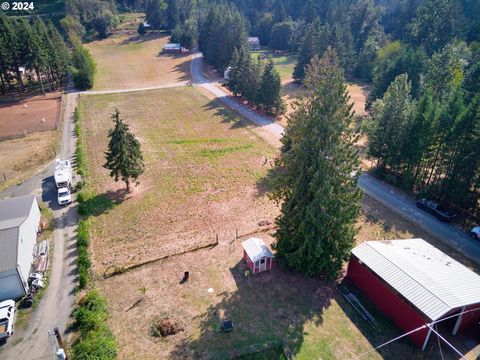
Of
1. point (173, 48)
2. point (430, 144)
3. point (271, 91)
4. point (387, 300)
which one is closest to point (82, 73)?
point (173, 48)

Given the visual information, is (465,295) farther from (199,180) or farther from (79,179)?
(79,179)

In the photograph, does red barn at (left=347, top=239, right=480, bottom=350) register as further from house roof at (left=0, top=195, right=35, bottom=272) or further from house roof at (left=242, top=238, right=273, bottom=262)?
house roof at (left=0, top=195, right=35, bottom=272)

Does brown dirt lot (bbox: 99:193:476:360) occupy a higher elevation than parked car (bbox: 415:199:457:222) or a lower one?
lower

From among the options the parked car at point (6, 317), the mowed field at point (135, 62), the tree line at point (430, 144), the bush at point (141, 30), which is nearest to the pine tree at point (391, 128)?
the tree line at point (430, 144)

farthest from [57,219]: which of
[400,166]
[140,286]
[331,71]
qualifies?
[400,166]

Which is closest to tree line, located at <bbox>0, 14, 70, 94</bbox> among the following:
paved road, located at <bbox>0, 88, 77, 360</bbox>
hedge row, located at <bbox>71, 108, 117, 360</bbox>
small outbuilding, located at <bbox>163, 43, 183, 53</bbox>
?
paved road, located at <bbox>0, 88, 77, 360</bbox>

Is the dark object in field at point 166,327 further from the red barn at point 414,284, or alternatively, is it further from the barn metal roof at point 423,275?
the barn metal roof at point 423,275

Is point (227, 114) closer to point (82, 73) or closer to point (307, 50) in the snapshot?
point (307, 50)
